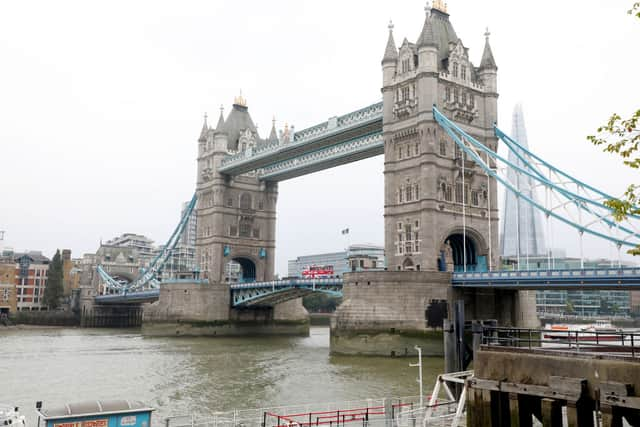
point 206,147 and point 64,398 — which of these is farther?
point 206,147

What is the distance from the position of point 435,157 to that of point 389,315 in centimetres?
1388

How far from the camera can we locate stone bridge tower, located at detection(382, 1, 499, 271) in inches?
1982

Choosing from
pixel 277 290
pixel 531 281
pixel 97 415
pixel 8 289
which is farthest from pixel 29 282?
pixel 97 415

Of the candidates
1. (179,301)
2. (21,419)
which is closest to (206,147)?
(179,301)

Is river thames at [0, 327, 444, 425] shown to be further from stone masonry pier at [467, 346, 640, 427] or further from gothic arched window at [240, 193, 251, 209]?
gothic arched window at [240, 193, 251, 209]

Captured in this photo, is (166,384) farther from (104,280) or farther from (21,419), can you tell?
(104,280)

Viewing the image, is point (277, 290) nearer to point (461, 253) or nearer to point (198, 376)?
point (461, 253)

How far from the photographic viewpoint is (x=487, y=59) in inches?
2194

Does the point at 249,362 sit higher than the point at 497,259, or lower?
lower

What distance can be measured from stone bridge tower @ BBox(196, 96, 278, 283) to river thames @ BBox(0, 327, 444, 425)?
25728 millimetres

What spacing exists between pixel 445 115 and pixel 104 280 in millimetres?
69072

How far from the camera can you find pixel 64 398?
28234 mm

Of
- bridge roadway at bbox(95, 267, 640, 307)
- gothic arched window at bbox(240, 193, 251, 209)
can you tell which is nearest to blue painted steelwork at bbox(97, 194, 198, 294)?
gothic arched window at bbox(240, 193, 251, 209)

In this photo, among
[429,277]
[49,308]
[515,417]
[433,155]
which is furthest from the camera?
[49,308]
